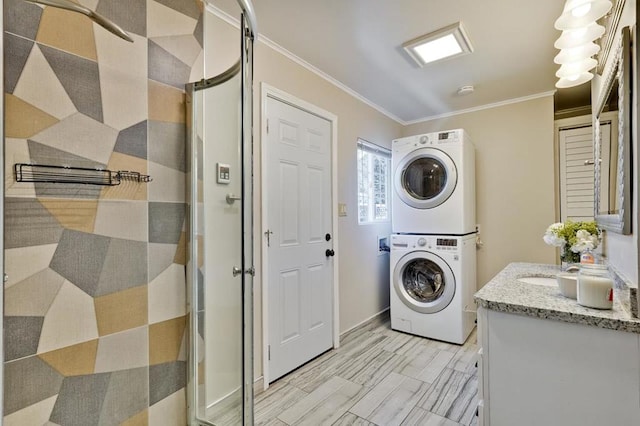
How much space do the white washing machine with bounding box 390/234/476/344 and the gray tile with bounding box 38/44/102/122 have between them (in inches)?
101

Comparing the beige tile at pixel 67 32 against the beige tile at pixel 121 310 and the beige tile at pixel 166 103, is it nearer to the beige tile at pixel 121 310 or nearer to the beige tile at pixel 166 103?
the beige tile at pixel 166 103

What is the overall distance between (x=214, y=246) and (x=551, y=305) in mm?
1491

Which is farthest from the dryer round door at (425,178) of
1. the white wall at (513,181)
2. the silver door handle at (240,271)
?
the silver door handle at (240,271)

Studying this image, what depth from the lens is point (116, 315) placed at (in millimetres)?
1266

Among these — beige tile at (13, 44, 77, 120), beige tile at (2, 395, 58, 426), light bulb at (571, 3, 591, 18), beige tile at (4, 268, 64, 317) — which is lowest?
beige tile at (2, 395, 58, 426)

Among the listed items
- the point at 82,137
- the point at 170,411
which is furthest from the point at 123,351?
the point at 82,137

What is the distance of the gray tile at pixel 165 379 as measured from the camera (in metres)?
1.38

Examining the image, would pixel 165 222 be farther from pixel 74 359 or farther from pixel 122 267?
pixel 74 359

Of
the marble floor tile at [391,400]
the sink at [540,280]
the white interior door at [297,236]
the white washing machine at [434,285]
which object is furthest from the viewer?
the white washing machine at [434,285]

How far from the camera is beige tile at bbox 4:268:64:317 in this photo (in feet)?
3.31

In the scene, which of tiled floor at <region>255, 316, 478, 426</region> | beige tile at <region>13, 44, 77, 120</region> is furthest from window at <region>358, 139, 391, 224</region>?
beige tile at <region>13, 44, 77, 120</region>

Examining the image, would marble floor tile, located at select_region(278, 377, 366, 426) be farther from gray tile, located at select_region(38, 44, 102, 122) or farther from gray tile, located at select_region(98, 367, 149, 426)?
gray tile, located at select_region(38, 44, 102, 122)

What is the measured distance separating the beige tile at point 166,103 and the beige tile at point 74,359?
1.01 metres

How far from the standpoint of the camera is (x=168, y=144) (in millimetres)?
1451
